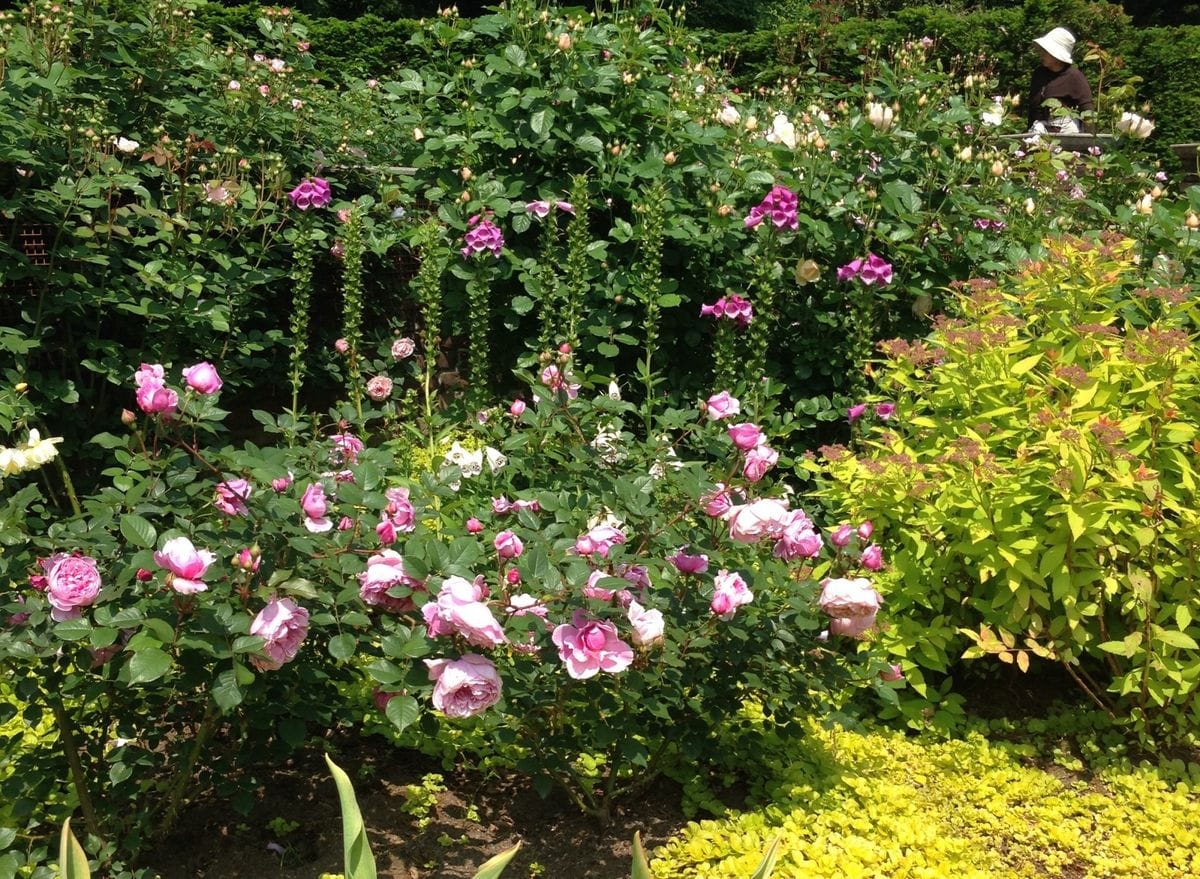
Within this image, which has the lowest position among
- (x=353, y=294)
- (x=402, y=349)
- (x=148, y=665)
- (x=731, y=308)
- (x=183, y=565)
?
(x=402, y=349)

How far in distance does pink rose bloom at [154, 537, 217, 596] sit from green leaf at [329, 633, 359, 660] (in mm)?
234

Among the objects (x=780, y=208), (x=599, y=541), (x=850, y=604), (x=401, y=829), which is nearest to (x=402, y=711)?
(x=599, y=541)

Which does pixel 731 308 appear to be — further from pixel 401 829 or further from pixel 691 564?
pixel 401 829

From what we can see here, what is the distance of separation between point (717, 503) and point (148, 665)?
1.09 m

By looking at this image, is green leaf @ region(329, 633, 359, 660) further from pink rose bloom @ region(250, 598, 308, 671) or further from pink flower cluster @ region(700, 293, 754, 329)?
pink flower cluster @ region(700, 293, 754, 329)

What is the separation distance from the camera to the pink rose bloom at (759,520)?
202 centimetres

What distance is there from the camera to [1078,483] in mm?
2512

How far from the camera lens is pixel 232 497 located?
6.52 ft

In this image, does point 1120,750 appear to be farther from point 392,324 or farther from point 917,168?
point 392,324

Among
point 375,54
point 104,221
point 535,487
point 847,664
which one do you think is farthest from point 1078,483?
point 375,54

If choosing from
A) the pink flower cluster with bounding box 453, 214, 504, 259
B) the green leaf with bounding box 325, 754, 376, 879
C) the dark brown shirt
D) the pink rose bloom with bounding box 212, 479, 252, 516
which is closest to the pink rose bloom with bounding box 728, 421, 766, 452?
the pink rose bloom with bounding box 212, 479, 252, 516

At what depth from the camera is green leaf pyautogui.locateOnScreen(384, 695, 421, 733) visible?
174 centimetres

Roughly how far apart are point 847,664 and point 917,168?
2622mm

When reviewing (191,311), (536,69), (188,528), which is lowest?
(191,311)
